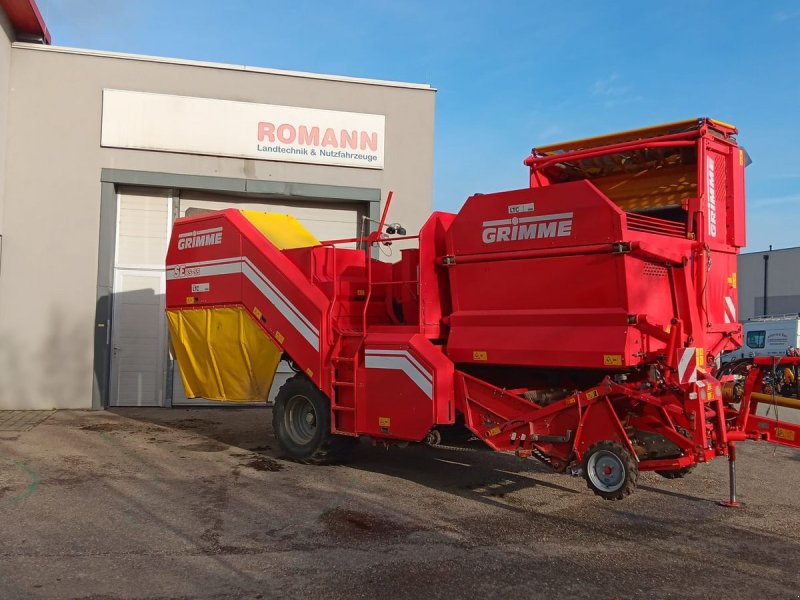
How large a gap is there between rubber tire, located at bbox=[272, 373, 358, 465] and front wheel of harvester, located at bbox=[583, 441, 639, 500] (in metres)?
3.00

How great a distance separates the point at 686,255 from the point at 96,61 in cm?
1121

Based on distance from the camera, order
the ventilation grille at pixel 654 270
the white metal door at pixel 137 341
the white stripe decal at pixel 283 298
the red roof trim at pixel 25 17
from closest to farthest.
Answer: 1. the ventilation grille at pixel 654 270
2. the white stripe decal at pixel 283 298
3. the red roof trim at pixel 25 17
4. the white metal door at pixel 137 341

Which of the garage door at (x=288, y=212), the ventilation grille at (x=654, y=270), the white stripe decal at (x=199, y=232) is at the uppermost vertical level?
the garage door at (x=288, y=212)

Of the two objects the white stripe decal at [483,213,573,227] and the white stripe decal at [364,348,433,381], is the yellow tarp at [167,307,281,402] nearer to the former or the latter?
the white stripe decal at [364,348,433,381]

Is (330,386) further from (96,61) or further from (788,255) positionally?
(788,255)

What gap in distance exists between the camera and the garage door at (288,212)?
13.7 m

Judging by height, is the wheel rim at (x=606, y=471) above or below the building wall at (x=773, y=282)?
below

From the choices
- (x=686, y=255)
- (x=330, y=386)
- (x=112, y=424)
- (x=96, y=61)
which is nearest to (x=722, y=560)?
(x=686, y=255)

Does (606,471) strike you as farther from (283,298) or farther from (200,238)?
(200,238)

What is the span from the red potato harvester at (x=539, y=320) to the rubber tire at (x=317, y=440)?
0.07ft

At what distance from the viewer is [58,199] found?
1282 centimetres

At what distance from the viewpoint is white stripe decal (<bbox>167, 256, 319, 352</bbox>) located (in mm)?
7789

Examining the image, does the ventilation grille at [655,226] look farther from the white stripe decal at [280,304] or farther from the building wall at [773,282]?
the building wall at [773,282]

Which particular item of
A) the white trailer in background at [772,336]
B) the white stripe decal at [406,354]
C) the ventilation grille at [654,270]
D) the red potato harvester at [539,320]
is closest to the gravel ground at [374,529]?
the red potato harvester at [539,320]
